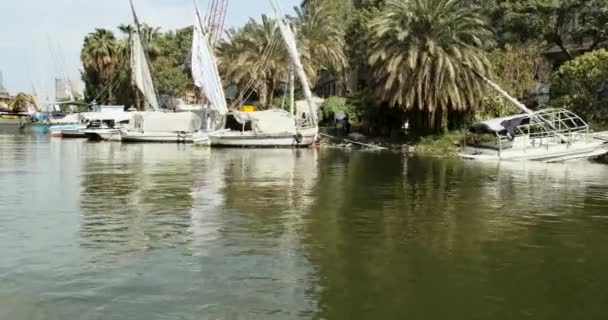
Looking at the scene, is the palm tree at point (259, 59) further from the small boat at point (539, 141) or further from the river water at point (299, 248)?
Answer: the river water at point (299, 248)

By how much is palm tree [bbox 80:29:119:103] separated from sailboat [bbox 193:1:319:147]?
34.1m

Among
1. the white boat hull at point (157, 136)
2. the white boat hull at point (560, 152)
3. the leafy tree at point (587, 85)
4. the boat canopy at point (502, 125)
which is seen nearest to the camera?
the white boat hull at point (560, 152)

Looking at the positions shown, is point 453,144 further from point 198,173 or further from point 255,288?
point 255,288

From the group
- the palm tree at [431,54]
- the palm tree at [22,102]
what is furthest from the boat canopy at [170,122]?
the palm tree at [22,102]

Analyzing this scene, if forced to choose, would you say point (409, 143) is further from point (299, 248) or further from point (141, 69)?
point (299, 248)

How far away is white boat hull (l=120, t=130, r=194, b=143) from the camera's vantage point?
2383 inches

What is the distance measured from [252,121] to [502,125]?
20791 millimetres

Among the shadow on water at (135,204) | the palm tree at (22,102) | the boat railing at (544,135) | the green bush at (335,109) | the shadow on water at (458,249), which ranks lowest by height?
the shadow on water at (458,249)

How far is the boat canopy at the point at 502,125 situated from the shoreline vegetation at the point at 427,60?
3801 millimetres

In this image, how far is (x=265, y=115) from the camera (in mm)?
54719

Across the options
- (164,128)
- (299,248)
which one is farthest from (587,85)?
(299,248)

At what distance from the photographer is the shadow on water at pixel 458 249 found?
1005 cm

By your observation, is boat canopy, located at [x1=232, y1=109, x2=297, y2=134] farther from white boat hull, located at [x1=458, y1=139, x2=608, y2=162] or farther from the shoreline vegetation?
white boat hull, located at [x1=458, y1=139, x2=608, y2=162]

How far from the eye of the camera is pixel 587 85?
160 ft
